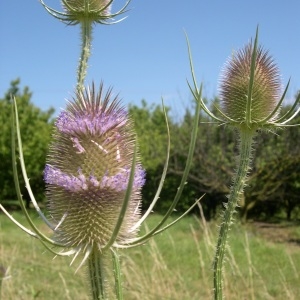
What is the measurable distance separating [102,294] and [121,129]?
1.28 ft

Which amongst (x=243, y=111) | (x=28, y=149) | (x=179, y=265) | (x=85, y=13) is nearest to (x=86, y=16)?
(x=85, y=13)

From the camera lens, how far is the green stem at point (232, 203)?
Result: 5.07ft

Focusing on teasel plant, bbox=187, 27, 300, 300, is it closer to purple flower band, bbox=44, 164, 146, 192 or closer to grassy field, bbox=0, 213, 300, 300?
purple flower band, bbox=44, 164, 146, 192

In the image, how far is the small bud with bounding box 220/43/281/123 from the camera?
1.86 m

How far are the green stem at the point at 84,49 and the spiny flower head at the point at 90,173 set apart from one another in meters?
0.55

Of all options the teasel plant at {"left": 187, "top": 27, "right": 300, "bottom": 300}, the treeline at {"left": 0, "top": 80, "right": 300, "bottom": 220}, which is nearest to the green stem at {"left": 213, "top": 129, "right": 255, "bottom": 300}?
the teasel plant at {"left": 187, "top": 27, "right": 300, "bottom": 300}

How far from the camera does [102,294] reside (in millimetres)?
1142

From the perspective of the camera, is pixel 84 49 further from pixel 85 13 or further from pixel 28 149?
pixel 28 149

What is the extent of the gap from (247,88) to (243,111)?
11 centimetres

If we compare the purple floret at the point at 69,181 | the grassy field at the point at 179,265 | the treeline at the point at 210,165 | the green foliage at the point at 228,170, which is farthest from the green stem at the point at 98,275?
the green foliage at the point at 228,170

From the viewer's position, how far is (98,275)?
3.78ft

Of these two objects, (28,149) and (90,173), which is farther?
(28,149)

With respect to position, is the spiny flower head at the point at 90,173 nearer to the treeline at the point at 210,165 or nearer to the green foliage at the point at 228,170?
the treeline at the point at 210,165

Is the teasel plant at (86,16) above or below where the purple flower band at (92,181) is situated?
above
